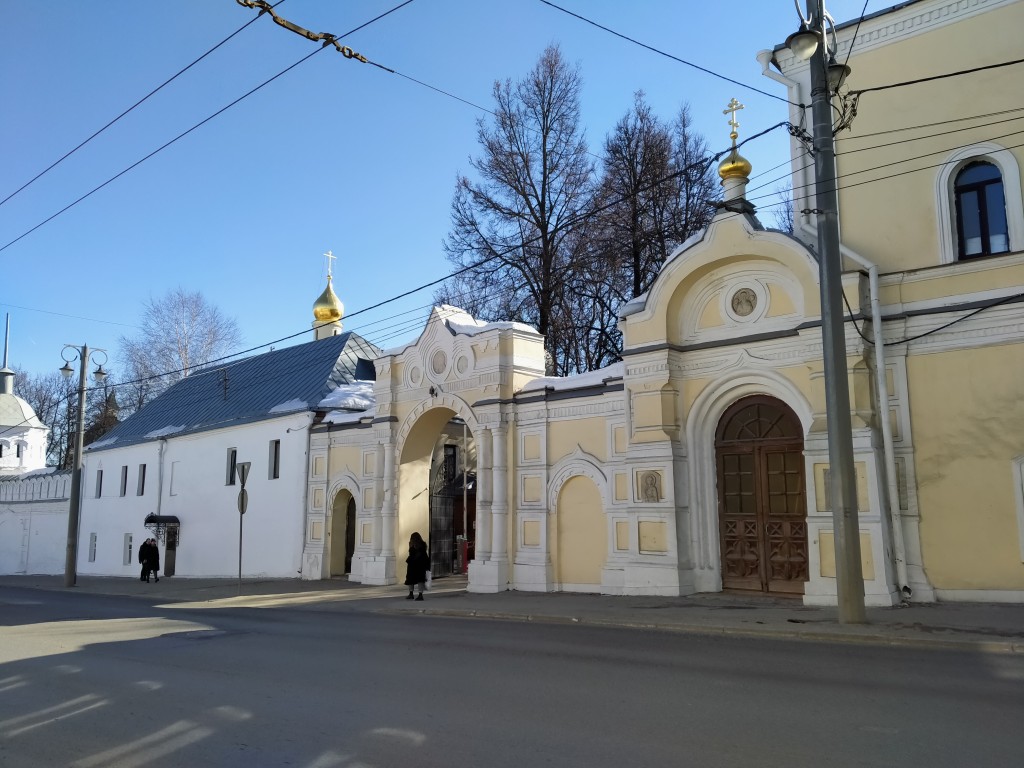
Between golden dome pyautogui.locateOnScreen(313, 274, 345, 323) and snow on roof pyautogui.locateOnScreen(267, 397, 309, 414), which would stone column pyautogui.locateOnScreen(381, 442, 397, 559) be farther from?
golden dome pyautogui.locateOnScreen(313, 274, 345, 323)

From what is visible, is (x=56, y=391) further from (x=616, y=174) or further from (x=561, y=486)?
(x=561, y=486)

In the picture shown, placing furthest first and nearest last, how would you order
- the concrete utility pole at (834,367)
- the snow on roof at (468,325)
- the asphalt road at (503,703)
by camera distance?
the snow on roof at (468,325), the concrete utility pole at (834,367), the asphalt road at (503,703)

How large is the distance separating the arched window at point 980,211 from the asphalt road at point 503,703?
790cm

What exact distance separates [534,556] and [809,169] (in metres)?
9.71

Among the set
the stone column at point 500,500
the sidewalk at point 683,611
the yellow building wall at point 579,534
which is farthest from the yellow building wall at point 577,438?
the sidewalk at point 683,611

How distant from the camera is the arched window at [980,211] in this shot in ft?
45.9

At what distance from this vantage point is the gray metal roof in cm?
2720

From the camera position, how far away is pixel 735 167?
16547 mm

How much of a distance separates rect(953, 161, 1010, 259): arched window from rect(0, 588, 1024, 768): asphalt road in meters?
7.90

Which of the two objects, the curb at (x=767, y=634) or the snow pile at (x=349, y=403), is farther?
the snow pile at (x=349, y=403)

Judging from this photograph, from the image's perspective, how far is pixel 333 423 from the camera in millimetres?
24031

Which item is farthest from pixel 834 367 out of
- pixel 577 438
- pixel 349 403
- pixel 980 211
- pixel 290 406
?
pixel 290 406

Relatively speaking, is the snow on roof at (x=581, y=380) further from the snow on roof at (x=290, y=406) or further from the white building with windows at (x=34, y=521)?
the white building with windows at (x=34, y=521)

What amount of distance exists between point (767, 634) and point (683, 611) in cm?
243
